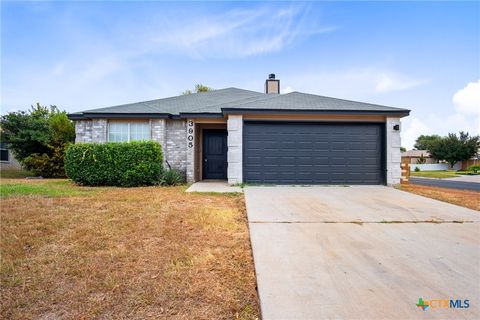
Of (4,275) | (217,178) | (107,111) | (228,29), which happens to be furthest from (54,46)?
(4,275)

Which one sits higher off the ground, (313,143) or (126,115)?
(126,115)

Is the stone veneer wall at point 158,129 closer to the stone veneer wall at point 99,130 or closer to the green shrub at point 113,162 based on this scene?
the green shrub at point 113,162

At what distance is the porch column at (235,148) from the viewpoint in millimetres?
9242

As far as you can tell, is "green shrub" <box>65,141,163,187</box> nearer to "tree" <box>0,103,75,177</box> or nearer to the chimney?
"tree" <box>0,103,75,177</box>

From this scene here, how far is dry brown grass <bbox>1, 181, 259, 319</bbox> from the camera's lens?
2166 millimetres

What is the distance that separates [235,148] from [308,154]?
279 cm

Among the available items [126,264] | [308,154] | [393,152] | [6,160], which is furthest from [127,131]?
[6,160]

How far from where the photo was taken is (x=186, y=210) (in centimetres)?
548

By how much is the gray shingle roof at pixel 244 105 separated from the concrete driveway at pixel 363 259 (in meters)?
4.45

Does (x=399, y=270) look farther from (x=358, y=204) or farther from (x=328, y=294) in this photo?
(x=358, y=204)

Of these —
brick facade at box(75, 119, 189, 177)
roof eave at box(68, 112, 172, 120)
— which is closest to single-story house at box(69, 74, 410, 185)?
brick facade at box(75, 119, 189, 177)

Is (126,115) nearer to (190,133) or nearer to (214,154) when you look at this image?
(190,133)

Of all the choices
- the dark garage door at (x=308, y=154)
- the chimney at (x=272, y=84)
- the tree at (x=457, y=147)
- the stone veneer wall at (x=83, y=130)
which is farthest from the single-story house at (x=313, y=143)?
the tree at (x=457, y=147)

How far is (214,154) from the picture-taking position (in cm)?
1180
